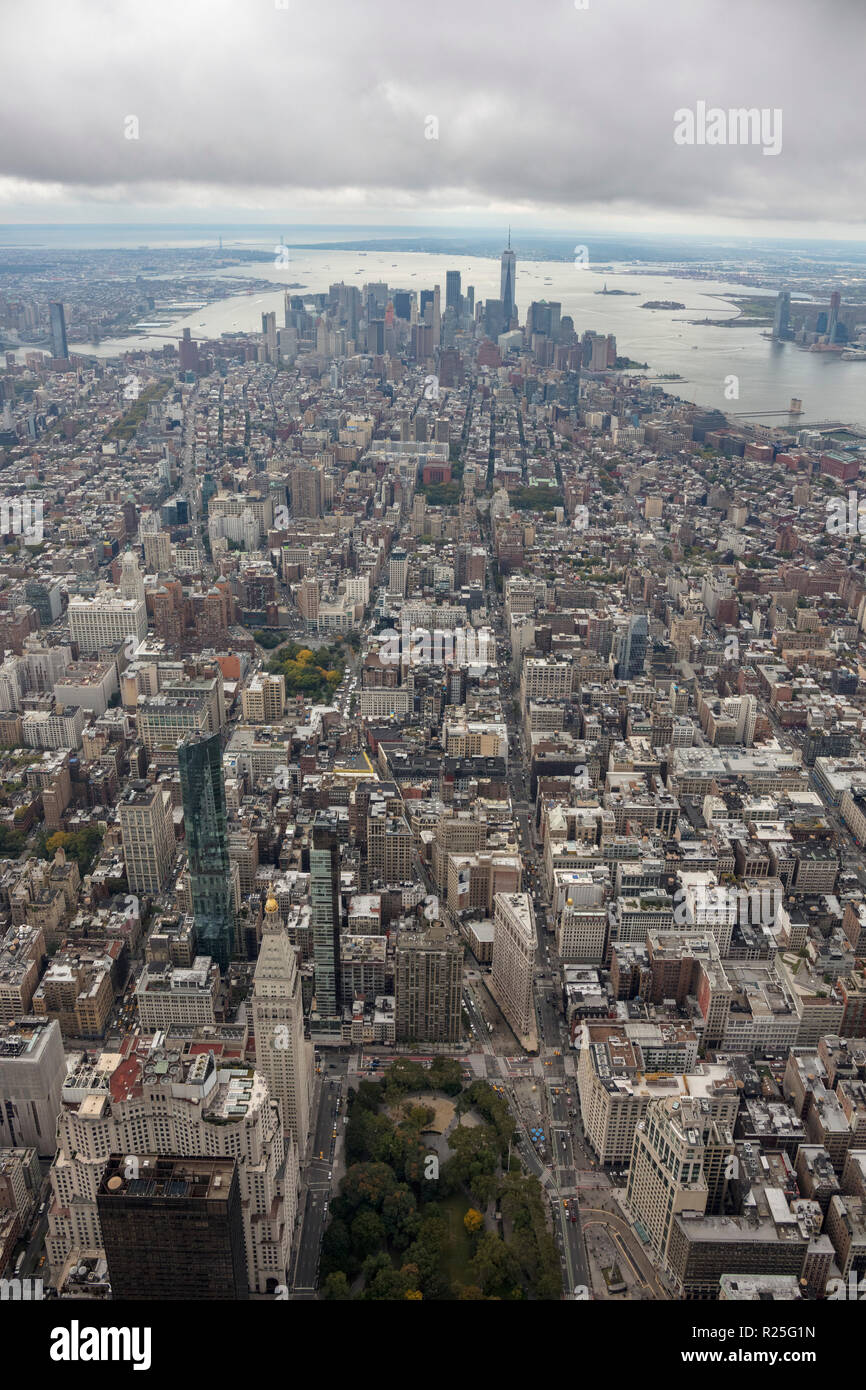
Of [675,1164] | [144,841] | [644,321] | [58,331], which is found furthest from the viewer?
[644,321]

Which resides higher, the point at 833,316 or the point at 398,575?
the point at 833,316

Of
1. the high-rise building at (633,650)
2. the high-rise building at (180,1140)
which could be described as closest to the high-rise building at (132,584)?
the high-rise building at (633,650)

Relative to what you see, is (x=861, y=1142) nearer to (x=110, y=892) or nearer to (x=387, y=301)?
(x=110, y=892)

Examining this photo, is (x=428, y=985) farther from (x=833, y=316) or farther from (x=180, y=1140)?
(x=833, y=316)

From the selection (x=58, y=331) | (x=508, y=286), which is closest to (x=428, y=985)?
(x=58, y=331)

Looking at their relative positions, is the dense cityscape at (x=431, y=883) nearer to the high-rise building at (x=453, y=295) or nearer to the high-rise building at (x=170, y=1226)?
the high-rise building at (x=170, y=1226)

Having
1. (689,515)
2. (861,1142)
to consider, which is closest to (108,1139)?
(861,1142)

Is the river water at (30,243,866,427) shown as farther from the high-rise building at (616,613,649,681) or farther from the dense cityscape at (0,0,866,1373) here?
the high-rise building at (616,613,649,681)
